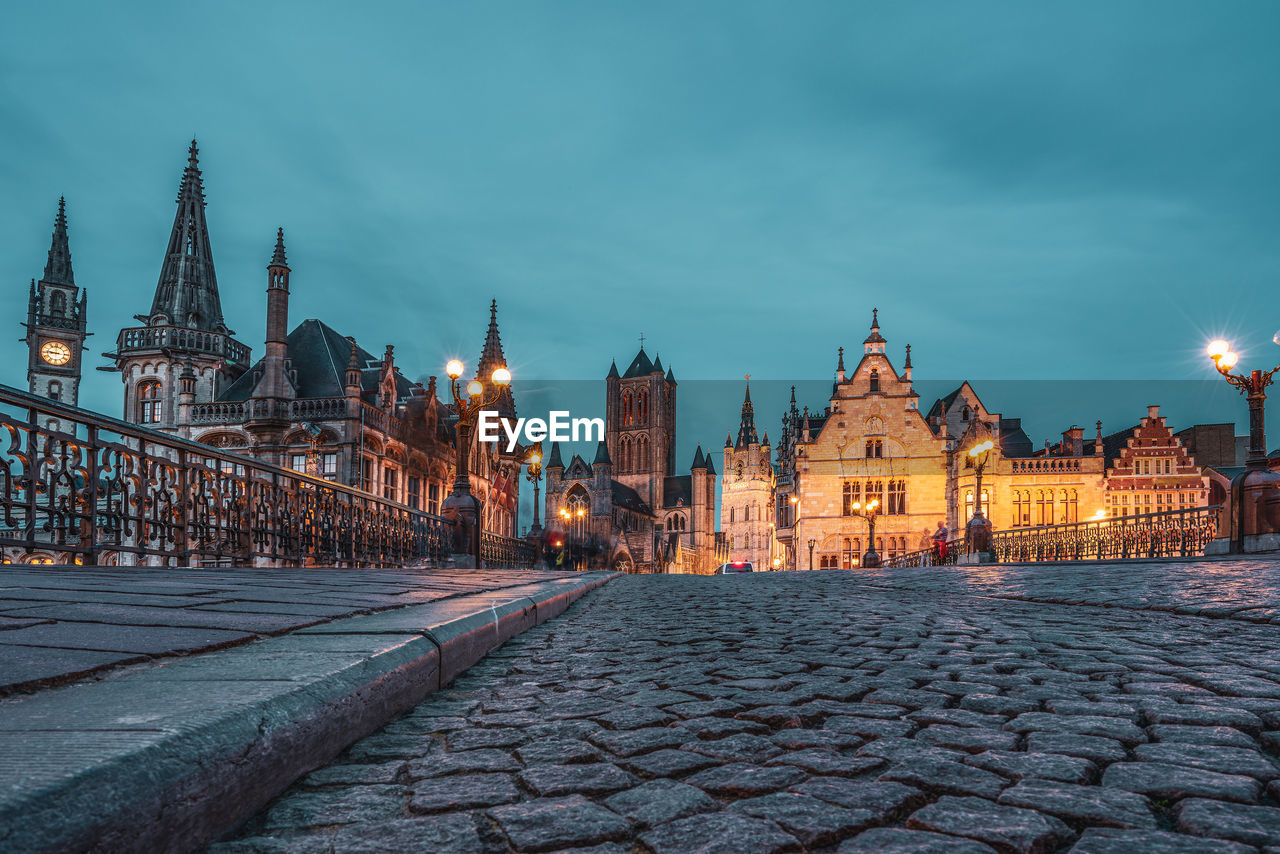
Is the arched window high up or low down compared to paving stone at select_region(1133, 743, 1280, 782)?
up

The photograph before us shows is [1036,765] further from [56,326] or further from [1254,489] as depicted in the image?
[56,326]

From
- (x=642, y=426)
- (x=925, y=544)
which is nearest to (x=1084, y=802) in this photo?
(x=925, y=544)

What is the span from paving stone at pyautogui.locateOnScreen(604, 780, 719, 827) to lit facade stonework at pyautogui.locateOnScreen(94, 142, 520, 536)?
3155 cm

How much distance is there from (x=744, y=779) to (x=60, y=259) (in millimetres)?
85298

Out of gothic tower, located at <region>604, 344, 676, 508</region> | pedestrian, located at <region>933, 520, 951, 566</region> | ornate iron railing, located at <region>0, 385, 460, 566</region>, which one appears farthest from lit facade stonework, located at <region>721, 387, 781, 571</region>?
ornate iron railing, located at <region>0, 385, 460, 566</region>

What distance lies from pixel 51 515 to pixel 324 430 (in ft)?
99.2

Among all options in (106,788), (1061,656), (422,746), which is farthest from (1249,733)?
(106,788)

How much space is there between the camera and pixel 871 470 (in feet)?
147

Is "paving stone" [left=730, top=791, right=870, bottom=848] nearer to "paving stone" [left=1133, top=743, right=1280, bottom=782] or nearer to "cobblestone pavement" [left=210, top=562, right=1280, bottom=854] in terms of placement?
"cobblestone pavement" [left=210, top=562, right=1280, bottom=854]

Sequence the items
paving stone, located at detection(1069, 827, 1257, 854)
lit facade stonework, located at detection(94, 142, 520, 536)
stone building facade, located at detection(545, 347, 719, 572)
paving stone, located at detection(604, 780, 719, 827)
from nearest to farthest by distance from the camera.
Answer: paving stone, located at detection(1069, 827, 1257, 854) < paving stone, located at detection(604, 780, 719, 827) < lit facade stonework, located at detection(94, 142, 520, 536) < stone building facade, located at detection(545, 347, 719, 572)

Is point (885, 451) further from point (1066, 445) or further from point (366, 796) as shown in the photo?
point (366, 796)

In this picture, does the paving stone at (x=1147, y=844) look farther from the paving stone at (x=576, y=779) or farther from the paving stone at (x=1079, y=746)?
the paving stone at (x=576, y=779)

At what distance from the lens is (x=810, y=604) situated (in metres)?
8.92

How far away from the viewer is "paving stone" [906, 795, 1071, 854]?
1853 mm
